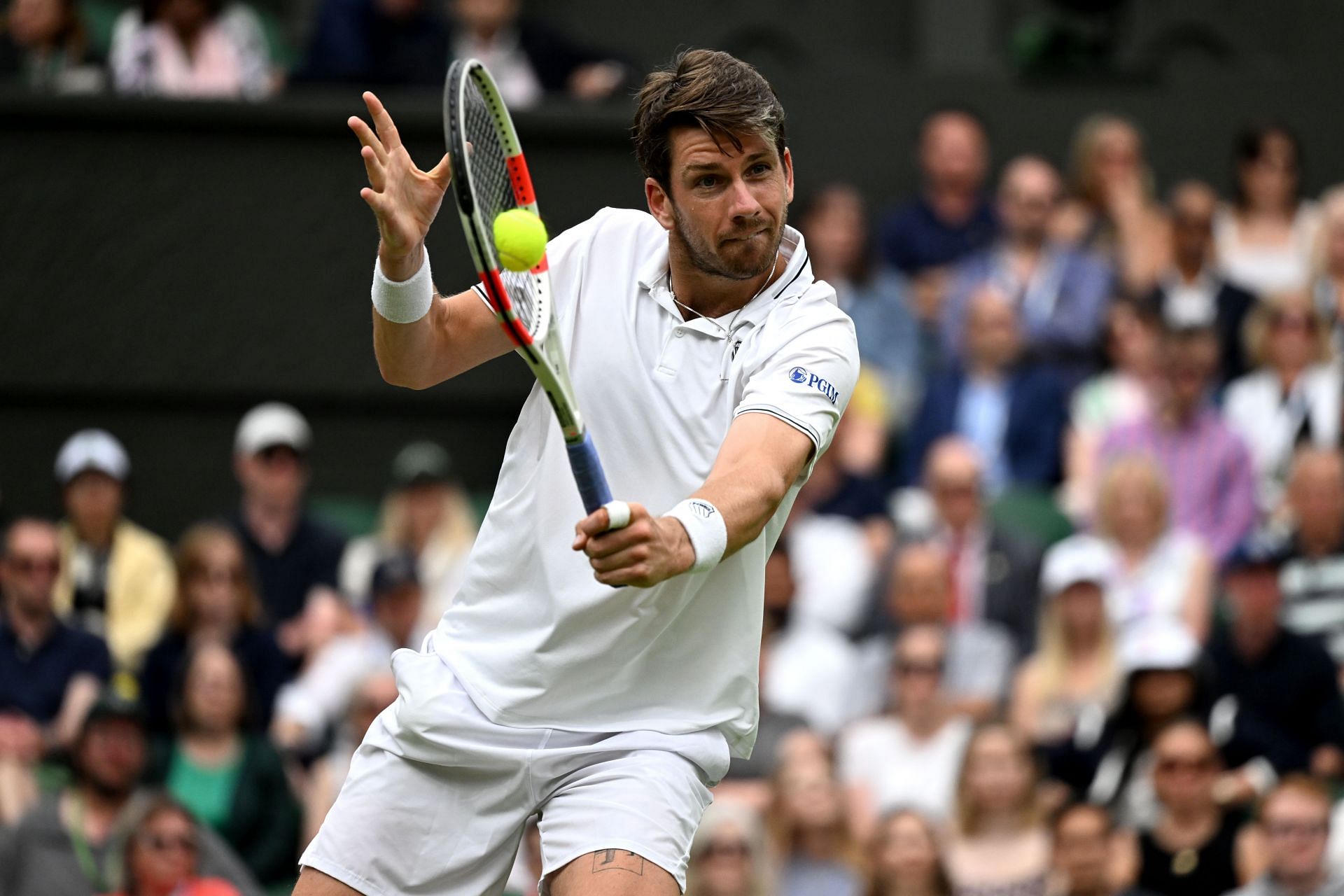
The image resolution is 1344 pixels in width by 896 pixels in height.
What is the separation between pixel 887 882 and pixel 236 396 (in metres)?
5.02

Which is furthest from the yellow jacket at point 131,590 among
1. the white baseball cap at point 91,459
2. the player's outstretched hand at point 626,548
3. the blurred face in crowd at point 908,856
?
the player's outstretched hand at point 626,548

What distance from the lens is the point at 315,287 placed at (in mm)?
11453

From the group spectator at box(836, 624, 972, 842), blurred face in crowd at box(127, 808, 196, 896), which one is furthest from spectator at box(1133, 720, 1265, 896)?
blurred face in crowd at box(127, 808, 196, 896)

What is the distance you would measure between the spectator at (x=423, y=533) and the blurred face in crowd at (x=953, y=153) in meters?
3.15

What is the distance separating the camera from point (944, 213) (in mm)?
11508

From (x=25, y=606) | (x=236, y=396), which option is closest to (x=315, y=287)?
(x=236, y=396)

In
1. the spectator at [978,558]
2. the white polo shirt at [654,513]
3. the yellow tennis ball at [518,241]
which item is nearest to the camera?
the yellow tennis ball at [518,241]

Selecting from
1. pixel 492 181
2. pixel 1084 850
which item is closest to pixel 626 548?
pixel 492 181

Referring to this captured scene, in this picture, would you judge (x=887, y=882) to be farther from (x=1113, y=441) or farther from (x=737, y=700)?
(x=737, y=700)

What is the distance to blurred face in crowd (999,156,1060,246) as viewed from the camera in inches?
416

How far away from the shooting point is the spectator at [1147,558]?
30.2ft

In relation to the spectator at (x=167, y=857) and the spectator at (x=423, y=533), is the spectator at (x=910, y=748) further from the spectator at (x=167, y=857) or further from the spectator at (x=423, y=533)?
the spectator at (x=167, y=857)

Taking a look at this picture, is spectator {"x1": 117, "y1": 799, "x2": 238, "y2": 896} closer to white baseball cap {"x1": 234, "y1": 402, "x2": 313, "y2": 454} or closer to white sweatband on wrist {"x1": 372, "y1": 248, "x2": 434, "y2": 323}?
white baseball cap {"x1": 234, "y1": 402, "x2": 313, "y2": 454}

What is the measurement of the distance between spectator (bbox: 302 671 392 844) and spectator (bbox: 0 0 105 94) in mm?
4325
